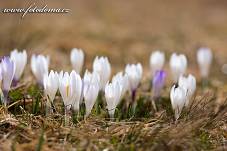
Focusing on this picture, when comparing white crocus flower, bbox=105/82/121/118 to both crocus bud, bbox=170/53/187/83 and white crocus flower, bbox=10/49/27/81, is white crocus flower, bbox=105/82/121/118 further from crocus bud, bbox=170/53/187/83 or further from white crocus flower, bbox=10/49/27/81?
crocus bud, bbox=170/53/187/83

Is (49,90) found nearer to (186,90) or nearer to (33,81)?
(186,90)

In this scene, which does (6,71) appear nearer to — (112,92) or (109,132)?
(112,92)

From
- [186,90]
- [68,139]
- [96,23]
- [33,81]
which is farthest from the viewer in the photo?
[96,23]

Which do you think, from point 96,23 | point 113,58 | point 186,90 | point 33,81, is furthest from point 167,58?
point 186,90

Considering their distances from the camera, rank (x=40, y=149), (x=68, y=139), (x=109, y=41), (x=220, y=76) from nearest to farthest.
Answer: (x=40, y=149), (x=68, y=139), (x=220, y=76), (x=109, y=41)

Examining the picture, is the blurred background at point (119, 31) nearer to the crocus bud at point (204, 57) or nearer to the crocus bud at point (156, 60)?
the crocus bud at point (156, 60)

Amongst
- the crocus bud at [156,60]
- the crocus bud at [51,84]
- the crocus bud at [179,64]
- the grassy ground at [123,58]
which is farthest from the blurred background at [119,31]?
the crocus bud at [51,84]

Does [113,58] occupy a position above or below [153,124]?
above

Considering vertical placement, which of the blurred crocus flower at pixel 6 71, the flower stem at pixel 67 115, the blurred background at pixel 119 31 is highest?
the blurred background at pixel 119 31
